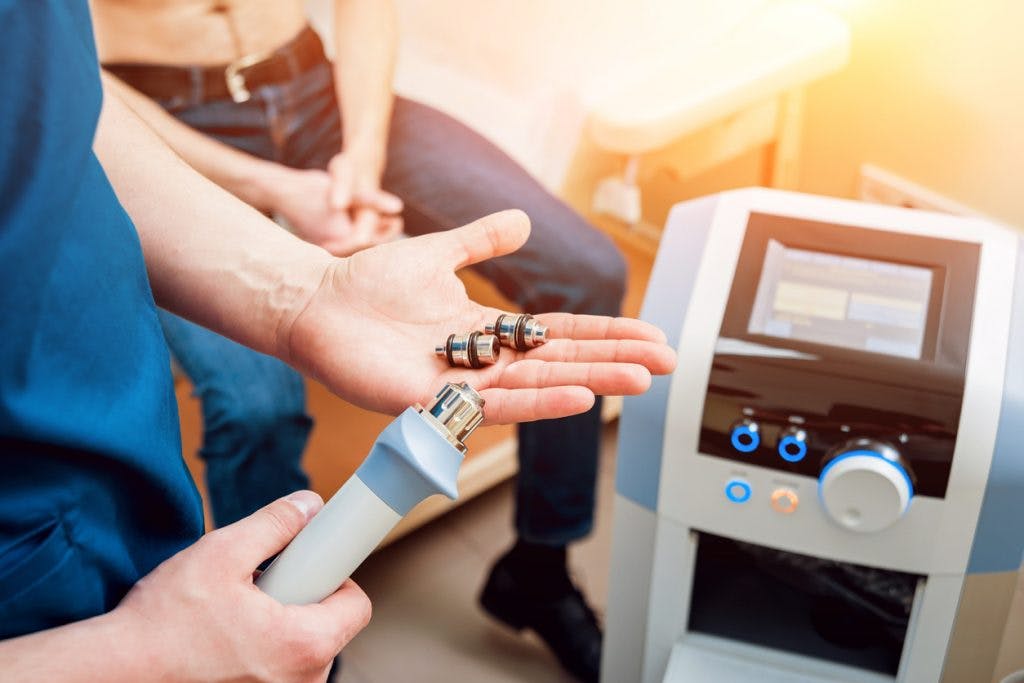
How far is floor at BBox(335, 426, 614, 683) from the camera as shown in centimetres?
110

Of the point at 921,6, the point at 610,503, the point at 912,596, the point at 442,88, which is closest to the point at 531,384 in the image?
the point at 912,596

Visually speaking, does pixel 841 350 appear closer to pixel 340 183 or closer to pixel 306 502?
pixel 306 502

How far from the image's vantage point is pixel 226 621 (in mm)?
408

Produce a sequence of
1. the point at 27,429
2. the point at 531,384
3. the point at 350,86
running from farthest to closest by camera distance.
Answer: the point at 350,86, the point at 531,384, the point at 27,429

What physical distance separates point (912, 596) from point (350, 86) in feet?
2.15

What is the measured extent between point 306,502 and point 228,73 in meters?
0.47

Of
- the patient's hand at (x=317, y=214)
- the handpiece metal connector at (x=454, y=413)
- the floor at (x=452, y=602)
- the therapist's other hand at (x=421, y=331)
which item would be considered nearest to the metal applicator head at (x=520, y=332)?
the therapist's other hand at (x=421, y=331)

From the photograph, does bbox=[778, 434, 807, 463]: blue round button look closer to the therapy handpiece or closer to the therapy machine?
the therapy machine

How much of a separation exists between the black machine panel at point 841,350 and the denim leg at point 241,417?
17.7 inches

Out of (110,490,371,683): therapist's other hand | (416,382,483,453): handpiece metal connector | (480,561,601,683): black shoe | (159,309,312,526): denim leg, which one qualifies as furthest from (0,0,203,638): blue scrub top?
(480,561,601,683): black shoe

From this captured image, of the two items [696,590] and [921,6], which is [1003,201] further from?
[696,590]

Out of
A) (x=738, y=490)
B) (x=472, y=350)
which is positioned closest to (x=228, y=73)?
(x=472, y=350)

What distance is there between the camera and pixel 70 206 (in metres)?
0.38

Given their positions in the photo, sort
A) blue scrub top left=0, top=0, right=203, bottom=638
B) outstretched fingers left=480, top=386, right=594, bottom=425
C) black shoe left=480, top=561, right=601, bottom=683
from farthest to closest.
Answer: black shoe left=480, top=561, right=601, bottom=683 → outstretched fingers left=480, top=386, right=594, bottom=425 → blue scrub top left=0, top=0, right=203, bottom=638
